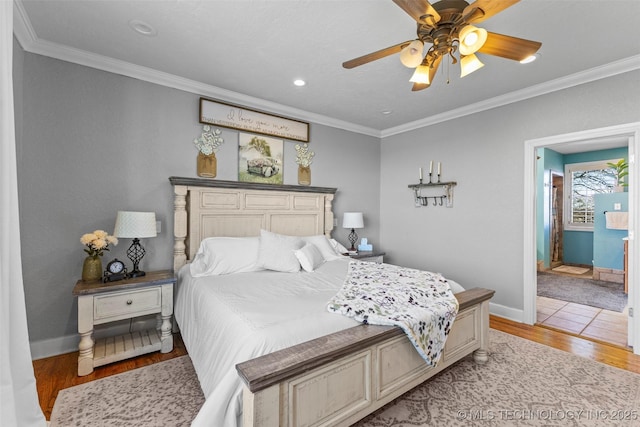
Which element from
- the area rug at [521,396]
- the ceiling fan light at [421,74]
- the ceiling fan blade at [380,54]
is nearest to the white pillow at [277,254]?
the area rug at [521,396]

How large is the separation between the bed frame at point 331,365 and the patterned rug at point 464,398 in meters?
0.18

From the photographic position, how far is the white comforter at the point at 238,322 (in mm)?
1308

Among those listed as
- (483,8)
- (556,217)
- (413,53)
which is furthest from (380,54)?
(556,217)

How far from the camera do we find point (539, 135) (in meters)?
3.21

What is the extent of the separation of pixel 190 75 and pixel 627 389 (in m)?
4.51

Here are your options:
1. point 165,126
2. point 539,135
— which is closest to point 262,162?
point 165,126

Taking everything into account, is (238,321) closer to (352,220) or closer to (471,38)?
(471,38)

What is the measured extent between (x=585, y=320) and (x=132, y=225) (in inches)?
193

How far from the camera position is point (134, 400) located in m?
1.94

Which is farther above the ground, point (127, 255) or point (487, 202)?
point (487, 202)

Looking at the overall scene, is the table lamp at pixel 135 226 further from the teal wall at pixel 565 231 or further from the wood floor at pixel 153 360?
the teal wall at pixel 565 231

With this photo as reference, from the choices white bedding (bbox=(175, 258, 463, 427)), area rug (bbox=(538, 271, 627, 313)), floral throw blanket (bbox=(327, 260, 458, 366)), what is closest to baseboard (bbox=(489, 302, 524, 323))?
area rug (bbox=(538, 271, 627, 313))

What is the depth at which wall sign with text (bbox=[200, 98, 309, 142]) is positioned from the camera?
128 inches

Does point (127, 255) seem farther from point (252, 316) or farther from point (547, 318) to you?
point (547, 318)
